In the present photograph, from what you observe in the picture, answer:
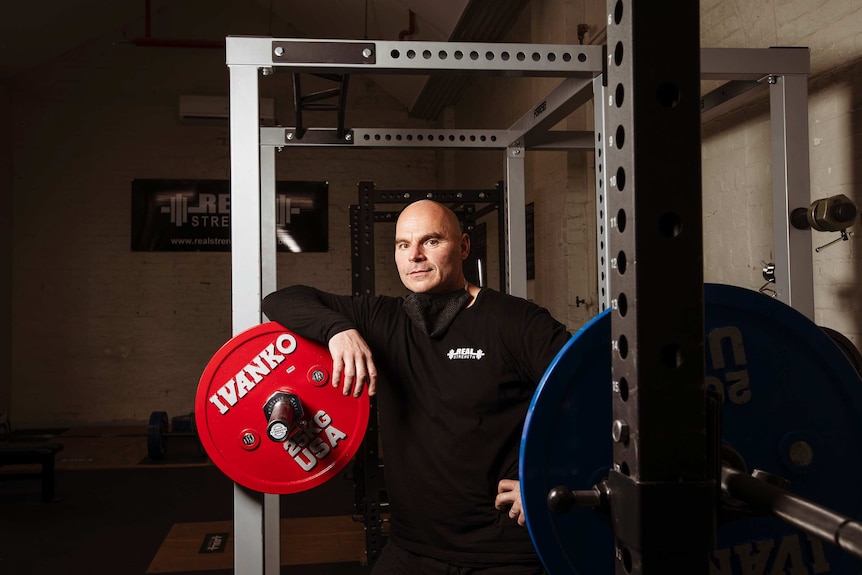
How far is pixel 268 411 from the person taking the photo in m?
1.41

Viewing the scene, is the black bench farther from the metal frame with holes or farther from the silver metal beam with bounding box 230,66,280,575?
the silver metal beam with bounding box 230,66,280,575

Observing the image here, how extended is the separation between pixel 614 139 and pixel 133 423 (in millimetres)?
7574

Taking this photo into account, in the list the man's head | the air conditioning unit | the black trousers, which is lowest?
the black trousers

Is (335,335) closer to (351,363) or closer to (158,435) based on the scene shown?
(351,363)

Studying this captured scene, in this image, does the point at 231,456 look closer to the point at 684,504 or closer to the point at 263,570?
the point at 263,570

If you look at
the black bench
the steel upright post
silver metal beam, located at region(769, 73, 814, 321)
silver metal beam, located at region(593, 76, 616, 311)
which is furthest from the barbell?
the black bench

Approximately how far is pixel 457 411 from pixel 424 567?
0.36 meters

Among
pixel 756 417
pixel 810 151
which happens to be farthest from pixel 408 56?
pixel 810 151

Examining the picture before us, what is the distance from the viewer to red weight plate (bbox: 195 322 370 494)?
1408 mm

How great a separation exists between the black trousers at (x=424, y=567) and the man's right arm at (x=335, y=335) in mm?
453

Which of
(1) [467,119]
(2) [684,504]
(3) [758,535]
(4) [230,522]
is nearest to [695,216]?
(2) [684,504]

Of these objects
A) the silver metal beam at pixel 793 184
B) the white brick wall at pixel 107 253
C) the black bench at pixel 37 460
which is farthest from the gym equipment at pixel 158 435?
the silver metal beam at pixel 793 184

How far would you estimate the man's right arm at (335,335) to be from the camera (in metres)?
1.39

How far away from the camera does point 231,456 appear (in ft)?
4.63
